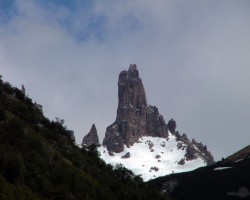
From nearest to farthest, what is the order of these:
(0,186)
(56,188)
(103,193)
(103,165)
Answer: (0,186), (56,188), (103,193), (103,165)

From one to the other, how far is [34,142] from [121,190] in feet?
56.2

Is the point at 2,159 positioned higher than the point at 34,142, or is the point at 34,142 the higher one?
the point at 34,142

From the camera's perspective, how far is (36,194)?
167ft

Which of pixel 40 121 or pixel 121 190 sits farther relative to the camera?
pixel 40 121

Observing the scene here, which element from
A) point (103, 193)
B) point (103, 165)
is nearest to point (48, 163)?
point (103, 193)

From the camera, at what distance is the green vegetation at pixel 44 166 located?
166 feet

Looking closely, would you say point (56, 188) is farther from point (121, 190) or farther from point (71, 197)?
point (121, 190)

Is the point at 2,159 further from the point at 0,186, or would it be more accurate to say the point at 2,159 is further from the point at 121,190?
the point at 121,190

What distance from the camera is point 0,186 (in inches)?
1737

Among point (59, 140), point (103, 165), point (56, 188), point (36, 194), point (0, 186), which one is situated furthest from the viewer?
point (103, 165)

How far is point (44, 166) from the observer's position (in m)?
60.8

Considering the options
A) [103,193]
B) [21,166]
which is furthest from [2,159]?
[103,193]

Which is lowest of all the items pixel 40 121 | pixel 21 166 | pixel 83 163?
pixel 21 166

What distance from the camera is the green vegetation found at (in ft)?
166
